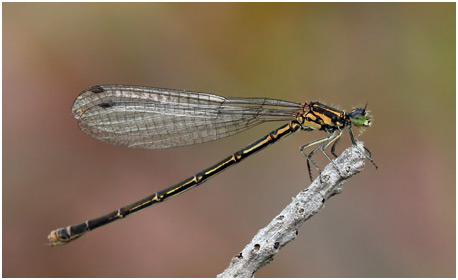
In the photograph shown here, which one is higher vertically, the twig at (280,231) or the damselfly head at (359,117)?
the damselfly head at (359,117)

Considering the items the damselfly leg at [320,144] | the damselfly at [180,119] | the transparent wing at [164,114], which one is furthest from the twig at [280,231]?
the transparent wing at [164,114]

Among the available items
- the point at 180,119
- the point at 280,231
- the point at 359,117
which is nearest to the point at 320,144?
the point at 359,117

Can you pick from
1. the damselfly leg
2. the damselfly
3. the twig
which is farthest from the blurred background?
the twig

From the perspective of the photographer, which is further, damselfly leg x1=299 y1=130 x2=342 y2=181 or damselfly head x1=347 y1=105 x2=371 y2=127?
damselfly head x1=347 y1=105 x2=371 y2=127

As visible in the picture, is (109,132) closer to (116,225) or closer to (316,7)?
(116,225)

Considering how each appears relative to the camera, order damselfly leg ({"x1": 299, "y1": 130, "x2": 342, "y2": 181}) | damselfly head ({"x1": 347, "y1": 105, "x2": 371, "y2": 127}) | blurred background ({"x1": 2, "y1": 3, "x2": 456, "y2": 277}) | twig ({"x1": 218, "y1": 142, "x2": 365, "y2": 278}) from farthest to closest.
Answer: blurred background ({"x1": 2, "y1": 3, "x2": 456, "y2": 277}) < damselfly head ({"x1": 347, "y1": 105, "x2": 371, "y2": 127}) < damselfly leg ({"x1": 299, "y1": 130, "x2": 342, "y2": 181}) < twig ({"x1": 218, "y1": 142, "x2": 365, "y2": 278})

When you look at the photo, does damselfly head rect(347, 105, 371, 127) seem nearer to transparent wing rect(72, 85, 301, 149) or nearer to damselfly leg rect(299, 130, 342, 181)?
damselfly leg rect(299, 130, 342, 181)

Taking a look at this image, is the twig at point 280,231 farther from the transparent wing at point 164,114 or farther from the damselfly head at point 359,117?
the transparent wing at point 164,114
